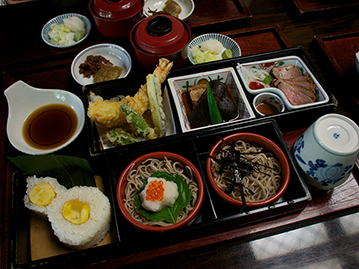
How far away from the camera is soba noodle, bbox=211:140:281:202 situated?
1380mm

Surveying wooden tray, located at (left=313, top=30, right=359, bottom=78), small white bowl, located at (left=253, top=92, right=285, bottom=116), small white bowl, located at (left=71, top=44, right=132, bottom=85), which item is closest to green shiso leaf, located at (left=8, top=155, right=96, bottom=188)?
small white bowl, located at (left=71, top=44, right=132, bottom=85)

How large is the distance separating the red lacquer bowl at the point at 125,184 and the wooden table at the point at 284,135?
0.16 m

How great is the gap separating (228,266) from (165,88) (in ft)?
3.89

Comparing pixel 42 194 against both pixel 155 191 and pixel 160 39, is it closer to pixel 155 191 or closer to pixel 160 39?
pixel 155 191

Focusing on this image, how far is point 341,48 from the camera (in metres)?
2.07

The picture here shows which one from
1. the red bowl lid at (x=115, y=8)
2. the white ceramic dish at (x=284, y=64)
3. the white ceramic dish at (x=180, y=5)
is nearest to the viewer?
the white ceramic dish at (x=284, y=64)

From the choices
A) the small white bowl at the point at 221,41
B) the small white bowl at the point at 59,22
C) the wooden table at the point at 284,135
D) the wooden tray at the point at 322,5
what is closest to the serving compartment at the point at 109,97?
the wooden table at the point at 284,135

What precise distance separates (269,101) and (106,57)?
1.40m

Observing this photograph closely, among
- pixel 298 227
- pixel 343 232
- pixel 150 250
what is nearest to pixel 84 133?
pixel 150 250

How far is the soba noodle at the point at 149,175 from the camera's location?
134 centimetres

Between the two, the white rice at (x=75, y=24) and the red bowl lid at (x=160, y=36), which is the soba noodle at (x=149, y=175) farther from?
the white rice at (x=75, y=24)

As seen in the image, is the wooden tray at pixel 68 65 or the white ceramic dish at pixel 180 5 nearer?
the wooden tray at pixel 68 65

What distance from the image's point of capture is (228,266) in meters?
1.30

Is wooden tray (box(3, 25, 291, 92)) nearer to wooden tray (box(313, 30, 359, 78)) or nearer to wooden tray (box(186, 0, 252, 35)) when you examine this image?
wooden tray (box(186, 0, 252, 35))
